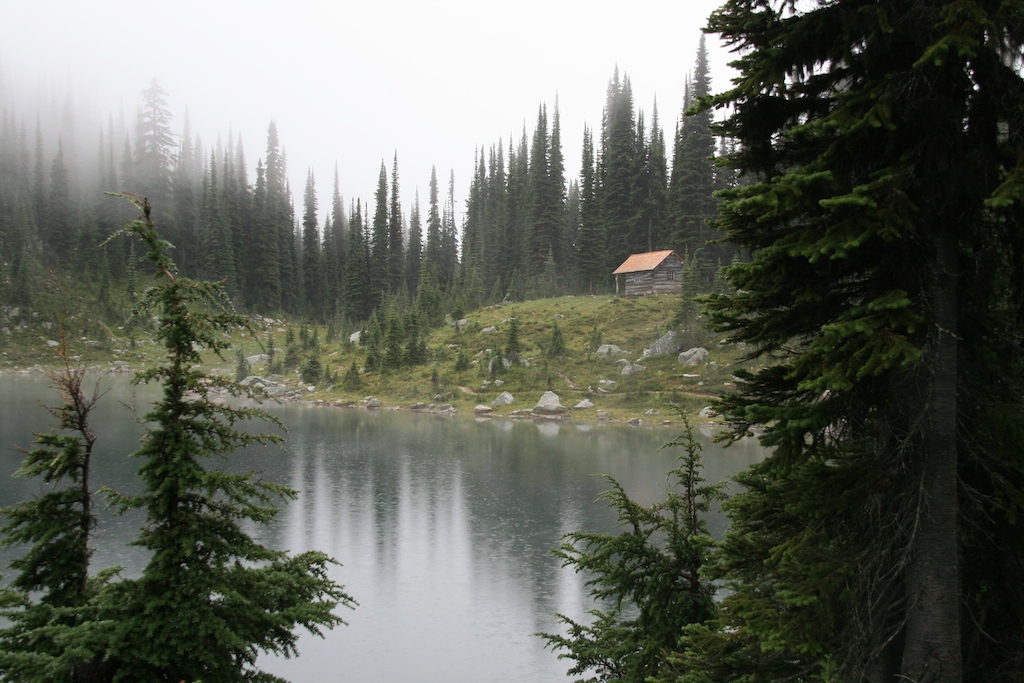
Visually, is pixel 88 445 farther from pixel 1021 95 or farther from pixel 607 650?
pixel 1021 95

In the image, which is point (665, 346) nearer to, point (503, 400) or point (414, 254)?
point (503, 400)

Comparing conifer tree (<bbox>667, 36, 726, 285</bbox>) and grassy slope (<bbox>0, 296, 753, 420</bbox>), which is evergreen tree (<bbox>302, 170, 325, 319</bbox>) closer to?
grassy slope (<bbox>0, 296, 753, 420</bbox>)

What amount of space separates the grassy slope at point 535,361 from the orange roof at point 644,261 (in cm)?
329

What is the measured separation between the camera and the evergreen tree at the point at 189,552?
639 centimetres

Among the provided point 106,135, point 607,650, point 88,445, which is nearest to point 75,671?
point 88,445

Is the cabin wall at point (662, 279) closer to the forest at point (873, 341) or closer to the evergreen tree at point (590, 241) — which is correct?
the evergreen tree at point (590, 241)

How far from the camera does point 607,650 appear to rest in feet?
27.9

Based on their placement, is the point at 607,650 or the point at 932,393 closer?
the point at 932,393

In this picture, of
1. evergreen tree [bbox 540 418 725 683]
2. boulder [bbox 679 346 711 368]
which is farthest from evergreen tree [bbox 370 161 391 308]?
evergreen tree [bbox 540 418 725 683]

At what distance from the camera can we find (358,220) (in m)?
93.8

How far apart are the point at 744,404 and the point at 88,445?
21.7 ft

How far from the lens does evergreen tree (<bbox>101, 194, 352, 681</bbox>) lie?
6387mm

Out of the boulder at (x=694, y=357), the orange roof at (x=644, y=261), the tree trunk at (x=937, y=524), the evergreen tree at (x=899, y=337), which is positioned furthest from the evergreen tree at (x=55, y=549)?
the orange roof at (x=644, y=261)

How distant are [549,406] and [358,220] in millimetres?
53741
